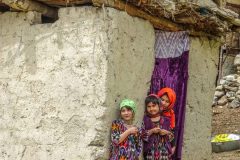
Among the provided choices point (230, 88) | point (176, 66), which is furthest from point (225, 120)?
point (176, 66)

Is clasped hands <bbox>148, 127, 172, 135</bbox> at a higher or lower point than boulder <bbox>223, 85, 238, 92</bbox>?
lower

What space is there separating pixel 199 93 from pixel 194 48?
578mm

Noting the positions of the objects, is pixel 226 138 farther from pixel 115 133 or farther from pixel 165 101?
pixel 115 133

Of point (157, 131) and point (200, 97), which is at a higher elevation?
point (200, 97)

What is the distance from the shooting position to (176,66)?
5.61 metres

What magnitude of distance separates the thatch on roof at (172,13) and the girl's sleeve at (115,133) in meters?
1.10

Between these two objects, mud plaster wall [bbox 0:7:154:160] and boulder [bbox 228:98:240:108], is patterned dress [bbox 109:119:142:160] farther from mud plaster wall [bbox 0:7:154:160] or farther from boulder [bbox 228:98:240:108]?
boulder [bbox 228:98:240:108]

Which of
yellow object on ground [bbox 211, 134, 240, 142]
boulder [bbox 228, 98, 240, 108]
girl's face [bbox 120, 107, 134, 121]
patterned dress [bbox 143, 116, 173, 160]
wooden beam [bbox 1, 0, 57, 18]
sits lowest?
yellow object on ground [bbox 211, 134, 240, 142]

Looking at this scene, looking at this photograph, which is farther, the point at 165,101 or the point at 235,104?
the point at 235,104

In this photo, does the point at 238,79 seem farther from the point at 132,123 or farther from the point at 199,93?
the point at 132,123

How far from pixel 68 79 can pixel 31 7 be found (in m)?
0.83

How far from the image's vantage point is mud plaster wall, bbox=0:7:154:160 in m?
4.57

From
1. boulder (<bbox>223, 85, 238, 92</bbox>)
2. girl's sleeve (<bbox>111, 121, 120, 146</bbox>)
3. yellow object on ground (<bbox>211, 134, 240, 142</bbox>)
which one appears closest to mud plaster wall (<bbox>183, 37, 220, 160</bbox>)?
girl's sleeve (<bbox>111, 121, 120, 146</bbox>)

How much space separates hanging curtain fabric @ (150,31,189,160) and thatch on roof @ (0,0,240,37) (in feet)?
0.41
